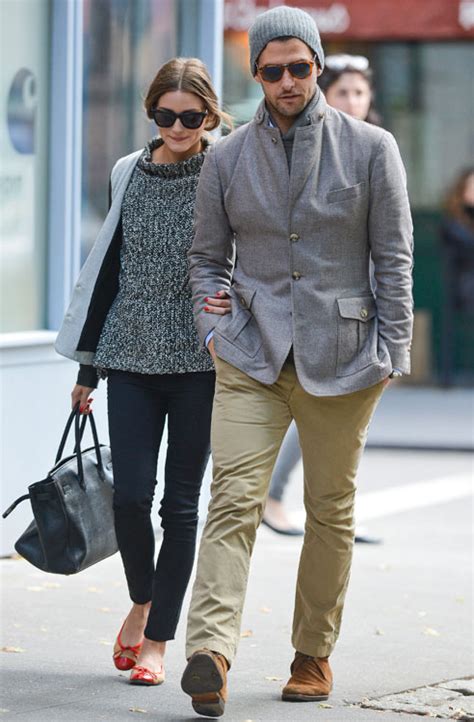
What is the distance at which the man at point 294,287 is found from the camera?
178 inches

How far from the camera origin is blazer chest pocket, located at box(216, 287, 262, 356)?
461 cm

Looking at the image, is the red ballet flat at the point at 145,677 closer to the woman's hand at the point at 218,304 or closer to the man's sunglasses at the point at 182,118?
the woman's hand at the point at 218,304

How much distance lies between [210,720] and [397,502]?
5104mm

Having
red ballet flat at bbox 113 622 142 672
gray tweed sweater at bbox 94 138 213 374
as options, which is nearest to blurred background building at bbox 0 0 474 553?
red ballet flat at bbox 113 622 142 672

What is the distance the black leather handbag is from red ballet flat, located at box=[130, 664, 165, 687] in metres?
0.35

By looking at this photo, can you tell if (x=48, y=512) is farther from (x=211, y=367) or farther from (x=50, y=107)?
(x=50, y=107)

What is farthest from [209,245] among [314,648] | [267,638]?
[267,638]

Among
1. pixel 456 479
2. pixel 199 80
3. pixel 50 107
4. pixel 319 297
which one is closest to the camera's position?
pixel 319 297

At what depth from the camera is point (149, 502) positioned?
194 inches

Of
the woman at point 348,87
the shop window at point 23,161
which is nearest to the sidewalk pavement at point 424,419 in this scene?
the shop window at point 23,161

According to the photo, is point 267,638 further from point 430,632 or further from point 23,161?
point 23,161

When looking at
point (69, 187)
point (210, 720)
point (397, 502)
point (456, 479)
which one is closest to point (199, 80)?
point (210, 720)

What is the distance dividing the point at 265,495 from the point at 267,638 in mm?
1305

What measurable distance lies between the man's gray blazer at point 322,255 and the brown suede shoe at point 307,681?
85 centimetres
